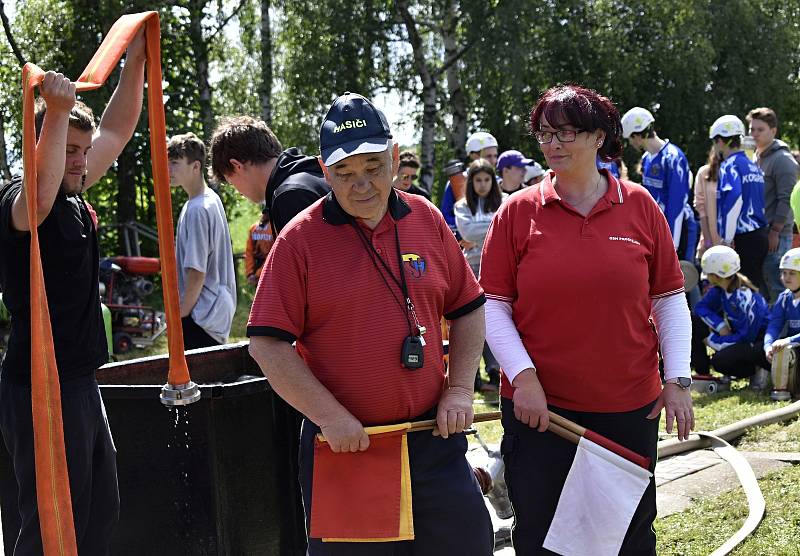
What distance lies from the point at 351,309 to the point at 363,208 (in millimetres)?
292

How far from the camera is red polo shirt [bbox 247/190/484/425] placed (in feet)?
9.37

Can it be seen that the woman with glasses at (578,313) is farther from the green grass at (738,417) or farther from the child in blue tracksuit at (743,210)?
the child in blue tracksuit at (743,210)

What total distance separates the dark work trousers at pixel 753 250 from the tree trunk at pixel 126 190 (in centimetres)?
1093

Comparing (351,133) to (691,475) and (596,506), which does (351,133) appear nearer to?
(596,506)

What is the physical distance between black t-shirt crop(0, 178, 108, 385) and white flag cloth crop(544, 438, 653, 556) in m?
1.64

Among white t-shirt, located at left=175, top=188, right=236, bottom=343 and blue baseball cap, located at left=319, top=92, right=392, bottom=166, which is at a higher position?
blue baseball cap, located at left=319, top=92, right=392, bottom=166

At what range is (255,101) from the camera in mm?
25688

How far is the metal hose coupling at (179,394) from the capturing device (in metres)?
3.20

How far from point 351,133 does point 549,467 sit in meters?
1.33

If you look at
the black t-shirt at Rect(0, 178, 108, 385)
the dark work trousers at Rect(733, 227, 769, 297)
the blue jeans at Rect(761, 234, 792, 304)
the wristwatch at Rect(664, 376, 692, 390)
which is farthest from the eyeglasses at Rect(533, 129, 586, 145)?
the blue jeans at Rect(761, 234, 792, 304)

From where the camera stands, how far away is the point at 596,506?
3.30m

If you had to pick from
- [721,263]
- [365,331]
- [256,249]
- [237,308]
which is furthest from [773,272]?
[237,308]

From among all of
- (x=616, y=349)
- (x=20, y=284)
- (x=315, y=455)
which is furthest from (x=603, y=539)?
(x=20, y=284)

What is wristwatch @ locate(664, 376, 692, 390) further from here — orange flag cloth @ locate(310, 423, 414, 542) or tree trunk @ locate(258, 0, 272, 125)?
tree trunk @ locate(258, 0, 272, 125)
